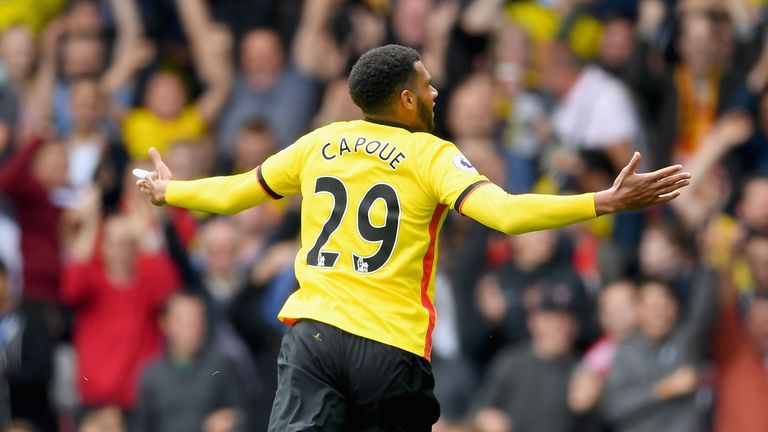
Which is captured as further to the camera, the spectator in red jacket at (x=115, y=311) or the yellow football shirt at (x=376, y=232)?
the spectator in red jacket at (x=115, y=311)

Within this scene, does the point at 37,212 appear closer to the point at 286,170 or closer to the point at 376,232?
the point at 286,170

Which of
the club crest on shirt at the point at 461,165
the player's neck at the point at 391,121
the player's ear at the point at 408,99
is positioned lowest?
the club crest on shirt at the point at 461,165

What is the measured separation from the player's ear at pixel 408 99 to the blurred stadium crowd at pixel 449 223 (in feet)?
14.8

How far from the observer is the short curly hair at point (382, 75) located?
7016 millimetres

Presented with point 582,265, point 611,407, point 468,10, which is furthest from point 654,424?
point 468,10

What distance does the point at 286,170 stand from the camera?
7.23 metres

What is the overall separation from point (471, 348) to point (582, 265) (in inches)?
41.3

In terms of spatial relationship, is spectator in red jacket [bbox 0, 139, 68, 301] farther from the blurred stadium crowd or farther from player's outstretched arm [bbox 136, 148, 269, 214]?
player's outstretched arm [bbox 136, 148, 269, 214]

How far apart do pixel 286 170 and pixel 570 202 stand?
1.43 meters

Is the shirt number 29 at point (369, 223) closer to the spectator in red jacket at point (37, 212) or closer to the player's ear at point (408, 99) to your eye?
the player's ear at point (408, 99)

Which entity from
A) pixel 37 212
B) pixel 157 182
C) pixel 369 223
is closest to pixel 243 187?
pixel 157 182

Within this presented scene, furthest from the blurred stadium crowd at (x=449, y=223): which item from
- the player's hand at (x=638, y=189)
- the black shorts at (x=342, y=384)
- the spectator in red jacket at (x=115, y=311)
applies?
the player's hand at (x=638, y=189)

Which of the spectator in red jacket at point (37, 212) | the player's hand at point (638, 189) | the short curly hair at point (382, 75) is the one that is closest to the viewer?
the player's hand at point (638, 189)

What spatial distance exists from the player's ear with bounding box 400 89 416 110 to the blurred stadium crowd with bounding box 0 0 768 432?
14.8 feet
